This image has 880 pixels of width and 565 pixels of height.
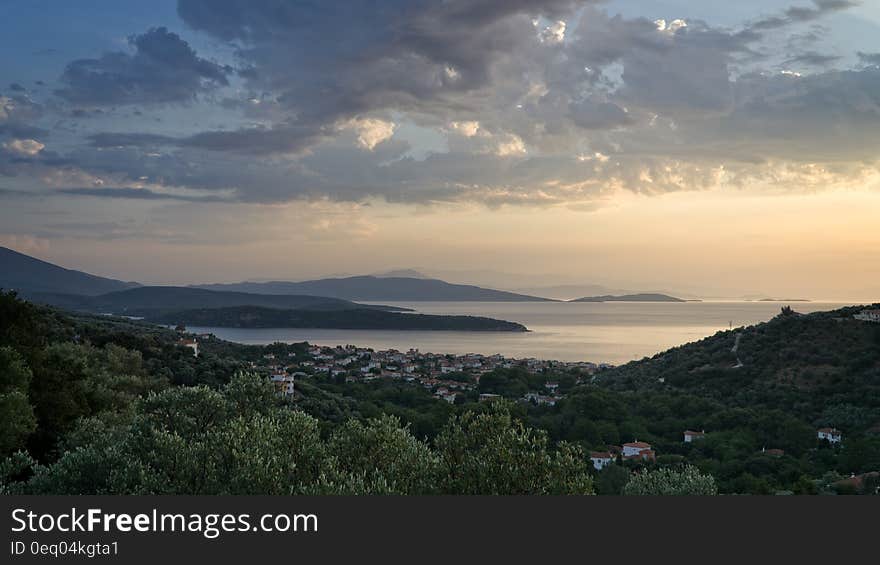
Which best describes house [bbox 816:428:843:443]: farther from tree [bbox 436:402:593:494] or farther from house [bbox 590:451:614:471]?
tree [bbox 436:402:593:494]

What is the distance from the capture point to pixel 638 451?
34969 mm

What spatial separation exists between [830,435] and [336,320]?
13440cm

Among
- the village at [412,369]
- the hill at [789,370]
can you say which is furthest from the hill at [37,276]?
the hill at [789,370]

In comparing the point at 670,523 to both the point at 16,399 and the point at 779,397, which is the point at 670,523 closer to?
the point at 16,399

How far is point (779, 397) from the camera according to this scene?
46594mm

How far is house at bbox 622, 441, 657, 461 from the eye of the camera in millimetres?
33781

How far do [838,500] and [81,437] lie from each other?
16029 mm

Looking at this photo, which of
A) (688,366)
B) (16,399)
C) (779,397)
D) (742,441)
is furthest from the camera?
(688,366)

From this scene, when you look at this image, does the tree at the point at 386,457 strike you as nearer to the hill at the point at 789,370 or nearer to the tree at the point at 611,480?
the tree at the point at 611,480

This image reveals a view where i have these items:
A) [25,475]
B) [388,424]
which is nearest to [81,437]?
[25,475]

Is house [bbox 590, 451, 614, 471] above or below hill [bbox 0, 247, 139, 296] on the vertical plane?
below

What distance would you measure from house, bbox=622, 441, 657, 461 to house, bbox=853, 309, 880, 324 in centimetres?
3269

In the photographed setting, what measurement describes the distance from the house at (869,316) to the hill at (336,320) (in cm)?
10321

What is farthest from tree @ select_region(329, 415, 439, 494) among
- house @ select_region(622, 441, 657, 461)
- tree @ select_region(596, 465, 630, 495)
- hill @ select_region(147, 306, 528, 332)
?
hill @ select_region(147, 306, 528, 332)
